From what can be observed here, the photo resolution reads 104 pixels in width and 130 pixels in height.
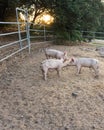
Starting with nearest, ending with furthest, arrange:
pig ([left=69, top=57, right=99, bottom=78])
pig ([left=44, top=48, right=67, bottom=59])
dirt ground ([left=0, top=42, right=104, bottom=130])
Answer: dirt ground ([left=0, top=42, right=104, bottom=130]), pig ([left=69, top=57, right=99, bottom=78]), pig ([left=44, top=48, right=67, bottom=59])

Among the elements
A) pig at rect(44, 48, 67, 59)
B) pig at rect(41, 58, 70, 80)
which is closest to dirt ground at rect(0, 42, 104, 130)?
pig at rect(41, 58, 70, 80)

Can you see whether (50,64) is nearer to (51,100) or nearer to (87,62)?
(87,62)

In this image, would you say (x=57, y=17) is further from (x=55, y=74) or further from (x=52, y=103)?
(x=52, y=103)

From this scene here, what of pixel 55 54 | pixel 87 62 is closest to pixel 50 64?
pixel 87 62

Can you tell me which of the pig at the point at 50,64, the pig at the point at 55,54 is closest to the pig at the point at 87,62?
the pig at the point at 50,64

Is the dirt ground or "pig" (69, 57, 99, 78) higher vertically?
"pig" (69, 57, 99, 78)

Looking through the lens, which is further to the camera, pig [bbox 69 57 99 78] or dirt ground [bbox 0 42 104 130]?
pig [bbox 69 57 99 78]

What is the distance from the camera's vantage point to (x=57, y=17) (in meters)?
10.6

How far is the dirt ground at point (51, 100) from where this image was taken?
355 centimetres

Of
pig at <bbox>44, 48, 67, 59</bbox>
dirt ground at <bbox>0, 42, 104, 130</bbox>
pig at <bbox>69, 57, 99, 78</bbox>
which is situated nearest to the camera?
dirt ground at <bbox>0, 42, 104, 130</bbox>

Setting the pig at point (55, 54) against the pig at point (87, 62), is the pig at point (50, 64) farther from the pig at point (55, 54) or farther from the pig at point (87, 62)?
the pig at point (55, 54)

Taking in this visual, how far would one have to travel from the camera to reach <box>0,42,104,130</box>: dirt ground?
355cm

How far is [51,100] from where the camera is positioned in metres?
4.17

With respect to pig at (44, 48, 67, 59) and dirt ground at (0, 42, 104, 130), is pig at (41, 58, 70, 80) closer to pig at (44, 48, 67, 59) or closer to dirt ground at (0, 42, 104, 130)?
dirt ground at (0, 42, 104, 130)
